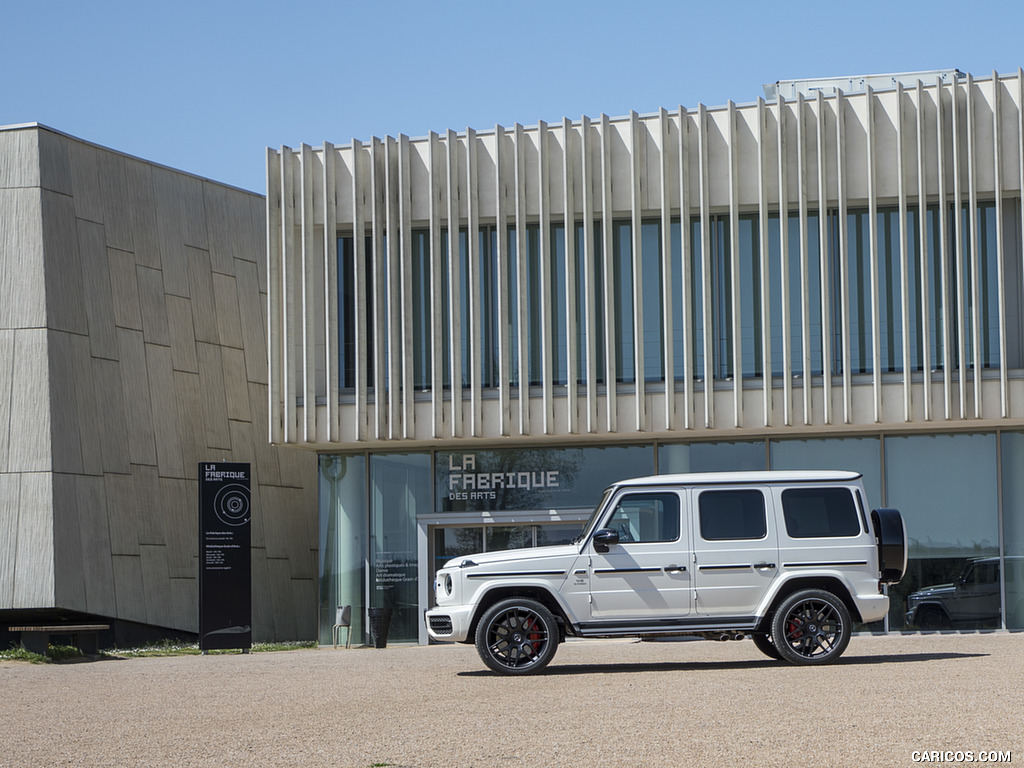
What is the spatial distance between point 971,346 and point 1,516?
16550mm

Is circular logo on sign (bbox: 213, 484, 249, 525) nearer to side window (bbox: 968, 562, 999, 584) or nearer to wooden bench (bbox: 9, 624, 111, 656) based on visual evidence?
wooden bench (bbox: 9, 624, 111, 656)

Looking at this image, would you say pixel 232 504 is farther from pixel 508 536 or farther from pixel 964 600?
pixel 964 600

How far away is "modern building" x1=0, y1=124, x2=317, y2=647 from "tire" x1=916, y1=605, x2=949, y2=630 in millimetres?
13142

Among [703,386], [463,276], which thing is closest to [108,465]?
[463,276]

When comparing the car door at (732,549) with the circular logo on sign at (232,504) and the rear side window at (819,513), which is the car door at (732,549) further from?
the circular logo on sign at (232,504)

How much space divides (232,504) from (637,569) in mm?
9732

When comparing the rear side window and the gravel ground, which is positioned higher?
the rear side window

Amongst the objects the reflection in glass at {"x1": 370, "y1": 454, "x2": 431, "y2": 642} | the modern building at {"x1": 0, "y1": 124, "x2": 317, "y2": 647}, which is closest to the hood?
the reflection in glass at {"x1": 370, "y1": 454, "x2": 431, "y2": 642}

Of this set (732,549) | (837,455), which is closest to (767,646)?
(732,549)

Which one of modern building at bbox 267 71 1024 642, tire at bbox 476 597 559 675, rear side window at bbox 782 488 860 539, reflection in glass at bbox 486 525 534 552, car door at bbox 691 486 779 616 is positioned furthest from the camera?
reflection in glass at bbox 486 525 534 552

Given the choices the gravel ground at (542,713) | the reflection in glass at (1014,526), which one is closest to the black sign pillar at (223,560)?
the gravel ground at (542,713)

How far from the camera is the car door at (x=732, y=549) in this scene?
542 inches

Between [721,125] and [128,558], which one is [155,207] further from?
[721,125]

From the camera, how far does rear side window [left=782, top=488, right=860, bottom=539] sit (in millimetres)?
13906
